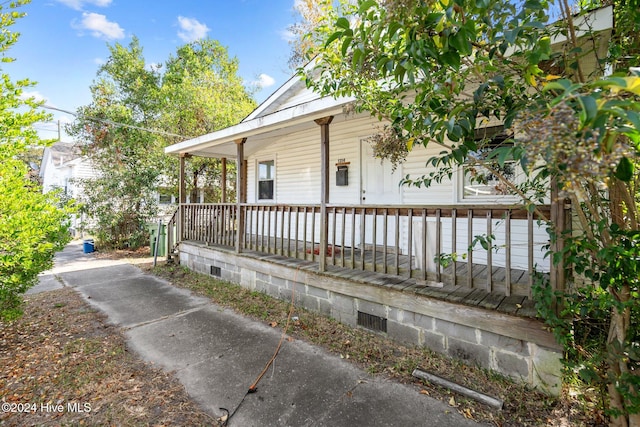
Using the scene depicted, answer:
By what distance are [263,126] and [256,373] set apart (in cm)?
385

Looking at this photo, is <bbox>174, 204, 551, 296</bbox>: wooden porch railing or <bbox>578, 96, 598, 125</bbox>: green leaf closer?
<bbox>578, 96, 598, 125</bbox>: green leaf

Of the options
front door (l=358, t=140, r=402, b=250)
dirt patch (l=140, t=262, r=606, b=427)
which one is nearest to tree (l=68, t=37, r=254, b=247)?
front door (l=358, t=140, r=402, b=250)

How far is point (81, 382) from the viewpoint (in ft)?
9.32

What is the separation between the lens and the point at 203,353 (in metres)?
3.37

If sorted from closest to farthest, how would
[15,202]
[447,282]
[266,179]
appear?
[15,202], [447,282], [266,179]

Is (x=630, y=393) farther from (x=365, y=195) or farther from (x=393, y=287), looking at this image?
(x=365, y=195)

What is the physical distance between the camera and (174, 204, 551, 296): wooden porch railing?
287 centimetres

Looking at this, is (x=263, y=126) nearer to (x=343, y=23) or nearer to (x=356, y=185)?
(x=356, y=185)

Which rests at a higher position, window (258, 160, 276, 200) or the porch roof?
the porch roof

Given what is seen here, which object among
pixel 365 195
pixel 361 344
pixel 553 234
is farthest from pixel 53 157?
pixel 553 234

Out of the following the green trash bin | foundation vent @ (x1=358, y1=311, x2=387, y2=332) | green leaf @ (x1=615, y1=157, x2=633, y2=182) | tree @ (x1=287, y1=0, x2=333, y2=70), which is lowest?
foundation vent @ (x1=358, y1=311, x2=387, y2=332)

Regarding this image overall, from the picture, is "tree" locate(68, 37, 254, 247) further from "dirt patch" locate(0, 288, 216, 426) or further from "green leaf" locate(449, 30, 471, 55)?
"green leaf" locate(449, 30, 471, 55)

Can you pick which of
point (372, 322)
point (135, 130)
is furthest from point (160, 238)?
point (372, 322)

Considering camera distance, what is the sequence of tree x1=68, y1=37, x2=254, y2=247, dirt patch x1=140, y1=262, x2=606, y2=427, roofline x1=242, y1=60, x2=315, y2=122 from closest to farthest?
1. dirt patch x1=140, y1=262, x2=606, y2=427
2. roofline x1=242, y1=60, x2=315, y2=122
3. tree x1=68, y1=37, x2=254, y2=247
